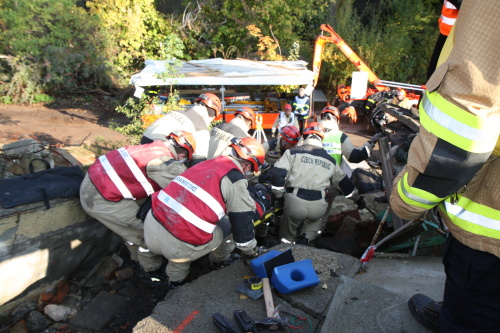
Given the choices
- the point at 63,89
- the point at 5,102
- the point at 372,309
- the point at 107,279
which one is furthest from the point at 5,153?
the point at 63,89

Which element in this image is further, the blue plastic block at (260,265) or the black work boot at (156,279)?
the black work boot at (156,279)

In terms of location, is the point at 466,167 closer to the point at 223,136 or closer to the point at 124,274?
the point at 124,274

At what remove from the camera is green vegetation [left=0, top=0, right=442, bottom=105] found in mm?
11469

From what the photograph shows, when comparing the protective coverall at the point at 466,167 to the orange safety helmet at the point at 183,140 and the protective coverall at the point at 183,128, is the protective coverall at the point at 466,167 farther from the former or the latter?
the protective coverall at the point at 183,128

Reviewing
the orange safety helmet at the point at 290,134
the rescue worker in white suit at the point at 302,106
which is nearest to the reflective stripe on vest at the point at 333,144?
the orange safety helmet at the point at 290,134

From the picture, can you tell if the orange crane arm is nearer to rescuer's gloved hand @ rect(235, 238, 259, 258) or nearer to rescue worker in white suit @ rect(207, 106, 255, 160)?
rescue worker in white suit @ rect(207, 106, 255, 160)

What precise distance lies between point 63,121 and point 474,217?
1085 centimetres

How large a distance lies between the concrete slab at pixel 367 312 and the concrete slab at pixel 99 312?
234 cm

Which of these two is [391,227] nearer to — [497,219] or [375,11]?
Answer: [497,219]

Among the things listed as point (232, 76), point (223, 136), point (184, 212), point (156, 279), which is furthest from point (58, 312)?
point (232, 76)

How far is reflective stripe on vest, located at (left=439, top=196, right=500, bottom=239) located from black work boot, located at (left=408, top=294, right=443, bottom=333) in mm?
731

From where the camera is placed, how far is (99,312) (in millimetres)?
3535

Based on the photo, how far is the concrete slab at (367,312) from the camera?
2.14 metres

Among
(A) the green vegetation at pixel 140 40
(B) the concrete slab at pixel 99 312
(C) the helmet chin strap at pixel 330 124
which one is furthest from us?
(A) the green vegetation at pixel 140 40
